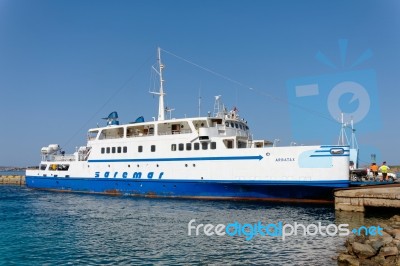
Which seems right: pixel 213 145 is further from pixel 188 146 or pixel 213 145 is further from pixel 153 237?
pixel 153 237

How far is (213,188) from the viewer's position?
89.1 ft

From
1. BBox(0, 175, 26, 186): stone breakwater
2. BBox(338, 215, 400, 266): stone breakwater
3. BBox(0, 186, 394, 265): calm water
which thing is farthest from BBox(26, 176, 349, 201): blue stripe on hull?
BBox(0, 175, 26, 186): stone breakwater

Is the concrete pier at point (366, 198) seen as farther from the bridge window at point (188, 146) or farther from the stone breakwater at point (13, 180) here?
the stone breakwater at point (13, 180)

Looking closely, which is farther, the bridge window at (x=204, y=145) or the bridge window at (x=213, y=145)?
the bridge window at (x=204, y=145)

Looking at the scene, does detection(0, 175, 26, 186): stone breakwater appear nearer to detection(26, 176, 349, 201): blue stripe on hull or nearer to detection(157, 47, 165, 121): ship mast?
detection(26, 176, 349, 201): blue stripe on hull

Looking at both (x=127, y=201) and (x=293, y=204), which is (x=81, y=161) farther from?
(x=293, y=204)

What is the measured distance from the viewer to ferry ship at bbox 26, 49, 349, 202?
2444 cm

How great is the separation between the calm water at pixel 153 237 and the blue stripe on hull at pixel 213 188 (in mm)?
1241

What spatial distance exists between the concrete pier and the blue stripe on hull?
2.37m

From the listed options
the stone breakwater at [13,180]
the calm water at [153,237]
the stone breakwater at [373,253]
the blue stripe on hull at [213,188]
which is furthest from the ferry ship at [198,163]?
the stone breakwater at [13,180]

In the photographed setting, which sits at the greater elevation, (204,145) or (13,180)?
(204,145)

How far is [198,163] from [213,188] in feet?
7.44

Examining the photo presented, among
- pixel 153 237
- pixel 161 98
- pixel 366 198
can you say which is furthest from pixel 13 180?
pixel 366 198

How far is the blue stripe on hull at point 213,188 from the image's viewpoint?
24453 millimetres
